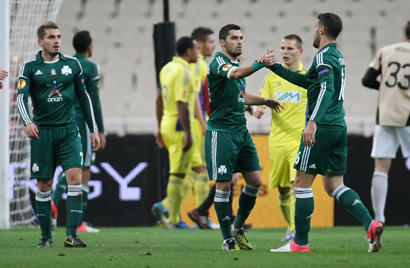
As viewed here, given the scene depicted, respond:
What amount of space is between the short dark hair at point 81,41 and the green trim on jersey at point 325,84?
295cm

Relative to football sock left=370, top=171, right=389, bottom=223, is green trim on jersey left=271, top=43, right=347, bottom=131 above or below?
above

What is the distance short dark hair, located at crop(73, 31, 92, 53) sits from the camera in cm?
732

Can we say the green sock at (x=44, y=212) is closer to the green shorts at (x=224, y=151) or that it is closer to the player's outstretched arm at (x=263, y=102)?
the green shorts at (x=224, y=151)

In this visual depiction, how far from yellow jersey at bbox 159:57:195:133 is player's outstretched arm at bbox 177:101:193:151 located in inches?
2.5

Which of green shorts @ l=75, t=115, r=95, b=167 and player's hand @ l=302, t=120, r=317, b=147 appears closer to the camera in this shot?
player's hand @ l=302, t=120, r=317, b=147

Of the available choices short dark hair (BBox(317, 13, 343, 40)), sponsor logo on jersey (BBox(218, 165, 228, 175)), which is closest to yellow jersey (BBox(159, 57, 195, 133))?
sponsor logo on jersey (BBox(218, 165, 228, 175))

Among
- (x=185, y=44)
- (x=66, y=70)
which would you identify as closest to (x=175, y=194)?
(x=185, y=44)

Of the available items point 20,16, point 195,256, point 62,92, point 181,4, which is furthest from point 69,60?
point 181,4

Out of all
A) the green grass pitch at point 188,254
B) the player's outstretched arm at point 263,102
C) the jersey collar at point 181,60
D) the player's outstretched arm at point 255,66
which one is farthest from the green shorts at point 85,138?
the player's outstretched arm at point 255,66

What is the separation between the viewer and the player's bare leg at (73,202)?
218 inches

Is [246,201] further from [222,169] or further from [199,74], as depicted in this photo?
[199,74]

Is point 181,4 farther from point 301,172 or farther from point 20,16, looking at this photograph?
point 301,172

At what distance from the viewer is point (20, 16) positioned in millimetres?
8789

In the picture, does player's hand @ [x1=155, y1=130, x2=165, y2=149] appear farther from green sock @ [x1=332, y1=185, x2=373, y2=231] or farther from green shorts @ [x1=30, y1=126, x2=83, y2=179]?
green sock @ [x1=332, y1=185, x2=373, y2=231]
